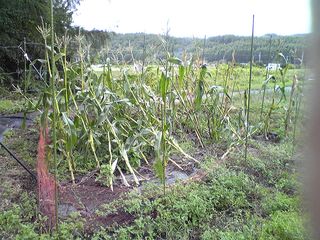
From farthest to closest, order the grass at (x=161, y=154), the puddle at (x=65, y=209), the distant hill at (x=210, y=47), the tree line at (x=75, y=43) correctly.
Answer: the tree line at (x=75, y=43), the distant hill at (x=210, y=47), the puddle at (x=65, y=209), the grass at (x=161, y=154)

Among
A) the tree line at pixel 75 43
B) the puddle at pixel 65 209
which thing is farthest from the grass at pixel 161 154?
the tree line at pixel 75 43

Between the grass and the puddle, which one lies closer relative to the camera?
the grass

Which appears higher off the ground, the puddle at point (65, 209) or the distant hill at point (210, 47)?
the distant hill at point (210, 47)

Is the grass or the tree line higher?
the tree line

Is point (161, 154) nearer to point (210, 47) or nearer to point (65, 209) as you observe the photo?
point (65, 209)

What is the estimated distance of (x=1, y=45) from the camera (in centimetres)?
595

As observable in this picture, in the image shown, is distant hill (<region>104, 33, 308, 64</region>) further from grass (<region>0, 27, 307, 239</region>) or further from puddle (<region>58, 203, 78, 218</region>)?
puddle (<region>58, 203, 78, 218</region>)

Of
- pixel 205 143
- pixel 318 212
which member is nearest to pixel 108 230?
pixel 318 212

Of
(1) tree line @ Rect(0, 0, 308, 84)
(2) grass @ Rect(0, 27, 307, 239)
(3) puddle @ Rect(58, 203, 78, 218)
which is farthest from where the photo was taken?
(1) tree line @ Rect(0, 0, 308, 84)

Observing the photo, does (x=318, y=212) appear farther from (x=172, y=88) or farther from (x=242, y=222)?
(x=172, y=88)

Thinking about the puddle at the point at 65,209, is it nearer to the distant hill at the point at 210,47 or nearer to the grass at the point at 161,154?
the grass at the point at 161,154

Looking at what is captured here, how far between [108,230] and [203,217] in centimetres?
52

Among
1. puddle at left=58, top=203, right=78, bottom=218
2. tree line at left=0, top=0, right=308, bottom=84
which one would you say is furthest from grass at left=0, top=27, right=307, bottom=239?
tree line at left=0, top=0, right=308, bottom=84

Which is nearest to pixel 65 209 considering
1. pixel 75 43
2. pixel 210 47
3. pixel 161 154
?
pixel 161 154
